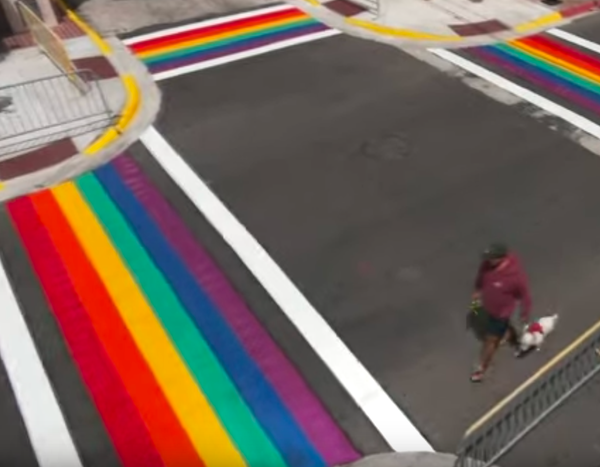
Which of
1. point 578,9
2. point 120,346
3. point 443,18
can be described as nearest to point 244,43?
point 443,18

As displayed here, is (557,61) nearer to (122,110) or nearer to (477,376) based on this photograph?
(477,376)

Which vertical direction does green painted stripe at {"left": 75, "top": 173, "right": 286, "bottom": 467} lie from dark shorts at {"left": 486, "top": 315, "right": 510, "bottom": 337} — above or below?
below

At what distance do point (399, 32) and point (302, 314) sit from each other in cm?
1085

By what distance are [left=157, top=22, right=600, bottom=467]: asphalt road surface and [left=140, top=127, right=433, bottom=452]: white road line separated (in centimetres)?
18

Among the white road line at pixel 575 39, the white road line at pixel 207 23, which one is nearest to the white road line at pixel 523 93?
the white road line at pixel 575 39

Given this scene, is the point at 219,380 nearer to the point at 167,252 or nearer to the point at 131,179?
the point at 167,252

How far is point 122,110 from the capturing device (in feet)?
50.2

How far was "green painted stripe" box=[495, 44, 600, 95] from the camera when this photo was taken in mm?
15959

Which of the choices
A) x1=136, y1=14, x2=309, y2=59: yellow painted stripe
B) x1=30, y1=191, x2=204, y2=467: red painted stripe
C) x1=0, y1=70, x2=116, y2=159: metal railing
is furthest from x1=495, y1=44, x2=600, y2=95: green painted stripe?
x1=30, y1=191, x2=204, y2=467: red painted stripe

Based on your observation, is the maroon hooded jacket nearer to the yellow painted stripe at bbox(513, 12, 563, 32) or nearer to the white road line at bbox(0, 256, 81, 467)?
the white road line at bbox(0, 256, 81, 467)

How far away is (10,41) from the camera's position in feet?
59.9

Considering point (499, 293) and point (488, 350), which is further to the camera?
point (488, 350)

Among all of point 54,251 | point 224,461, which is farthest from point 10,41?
point 224,461

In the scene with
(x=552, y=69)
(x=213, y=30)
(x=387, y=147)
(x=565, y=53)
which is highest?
(x=213, y=30)
